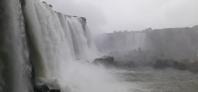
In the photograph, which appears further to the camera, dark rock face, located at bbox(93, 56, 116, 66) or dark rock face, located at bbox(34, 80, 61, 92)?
dark rock face, located at bbox(93, 56, 116, 66)

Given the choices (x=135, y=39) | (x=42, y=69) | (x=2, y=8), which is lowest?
(x=135, y=39)

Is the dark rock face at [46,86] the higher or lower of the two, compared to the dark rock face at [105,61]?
higher

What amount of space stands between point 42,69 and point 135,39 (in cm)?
5675

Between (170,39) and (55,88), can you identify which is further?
(170,39)

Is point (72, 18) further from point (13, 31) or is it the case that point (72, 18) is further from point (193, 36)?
point (193, 36)

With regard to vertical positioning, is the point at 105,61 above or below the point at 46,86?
below

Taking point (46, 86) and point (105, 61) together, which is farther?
point (105, 61)

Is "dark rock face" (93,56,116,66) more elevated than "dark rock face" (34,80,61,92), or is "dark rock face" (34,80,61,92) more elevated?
"dark rock face" (34,80,61,92)

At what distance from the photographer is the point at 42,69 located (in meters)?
12.7

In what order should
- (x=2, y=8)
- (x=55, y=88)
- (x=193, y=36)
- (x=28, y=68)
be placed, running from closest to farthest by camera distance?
(x=2, y=8), (x=28, y=68), (x=55, y=88), (x=193, y=36)

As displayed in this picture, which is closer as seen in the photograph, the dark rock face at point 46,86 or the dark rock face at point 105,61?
the dark rock face at point 46,86

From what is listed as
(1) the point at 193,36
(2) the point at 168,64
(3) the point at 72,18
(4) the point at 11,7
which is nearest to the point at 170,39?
(1) the point at 193,36

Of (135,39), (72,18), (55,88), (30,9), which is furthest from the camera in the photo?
(135,39)

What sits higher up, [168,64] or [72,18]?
[72,18]
